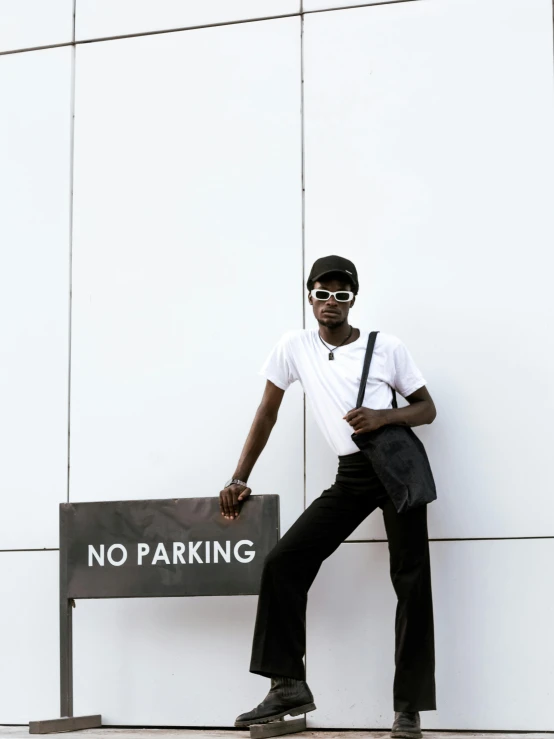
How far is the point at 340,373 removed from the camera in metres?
5.57

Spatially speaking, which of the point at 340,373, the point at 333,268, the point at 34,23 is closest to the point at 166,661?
the point at 340,373

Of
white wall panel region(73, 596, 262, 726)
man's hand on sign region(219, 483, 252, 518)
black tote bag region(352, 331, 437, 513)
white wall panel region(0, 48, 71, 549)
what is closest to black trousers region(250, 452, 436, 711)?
black tote bag region(352, 331, 437, 513)

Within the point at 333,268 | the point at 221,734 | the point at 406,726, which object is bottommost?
the point at 221,734

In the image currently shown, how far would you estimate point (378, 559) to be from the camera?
5988 mm

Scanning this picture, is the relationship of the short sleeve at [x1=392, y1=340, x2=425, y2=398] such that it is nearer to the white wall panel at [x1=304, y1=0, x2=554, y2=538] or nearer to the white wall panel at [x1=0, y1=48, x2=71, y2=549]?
the white wall panel at [x1=304, y1=0, x2=554, y2=538]

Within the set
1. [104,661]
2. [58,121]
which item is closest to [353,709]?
[104,661]

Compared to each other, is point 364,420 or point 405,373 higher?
point 405,373

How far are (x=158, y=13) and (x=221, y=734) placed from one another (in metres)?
4.17

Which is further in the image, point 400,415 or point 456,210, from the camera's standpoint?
point 456,210

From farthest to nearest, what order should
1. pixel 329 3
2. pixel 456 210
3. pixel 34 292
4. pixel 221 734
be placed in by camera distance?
pixel 34 292
pixel 329 3
pixel 456 210
pixel 221 734

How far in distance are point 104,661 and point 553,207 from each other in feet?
11.5

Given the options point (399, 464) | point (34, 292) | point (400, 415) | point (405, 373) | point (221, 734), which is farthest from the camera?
point (34, 292)

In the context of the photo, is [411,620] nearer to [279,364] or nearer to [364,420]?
[364,420]

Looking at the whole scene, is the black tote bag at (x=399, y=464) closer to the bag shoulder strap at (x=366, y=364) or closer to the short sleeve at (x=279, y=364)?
the bag shoulder strap at (x=366, y=364)
